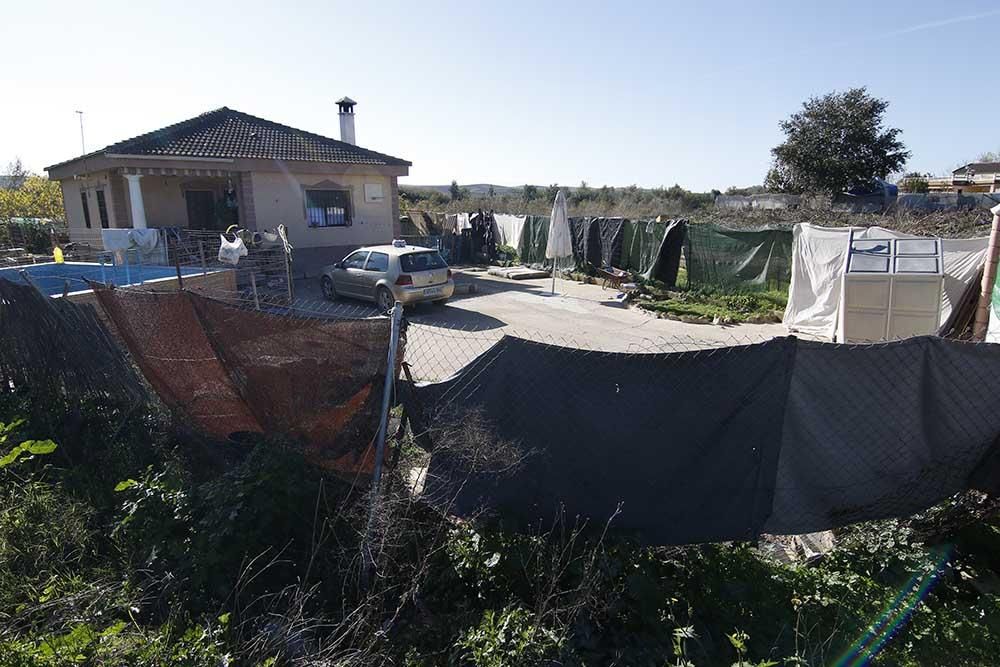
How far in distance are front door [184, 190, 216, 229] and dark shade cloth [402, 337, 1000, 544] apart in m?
18.5

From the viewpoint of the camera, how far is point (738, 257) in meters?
14.3

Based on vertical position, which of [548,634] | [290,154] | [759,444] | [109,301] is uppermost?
[290,154]

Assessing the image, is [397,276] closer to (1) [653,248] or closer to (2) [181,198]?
(1) [653,248]

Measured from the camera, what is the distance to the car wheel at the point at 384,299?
12609 mm

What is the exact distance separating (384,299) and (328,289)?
8.76ft

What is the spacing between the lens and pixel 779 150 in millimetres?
30359

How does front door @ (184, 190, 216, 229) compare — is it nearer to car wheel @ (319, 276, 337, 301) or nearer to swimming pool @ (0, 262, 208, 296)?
swimming pool @ (0, 262, 208, 296)

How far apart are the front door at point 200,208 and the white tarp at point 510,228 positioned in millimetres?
10020

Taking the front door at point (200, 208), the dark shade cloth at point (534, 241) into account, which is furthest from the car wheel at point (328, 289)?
the dark shade cloth at point (534, 241)

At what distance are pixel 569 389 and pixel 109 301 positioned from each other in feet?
11.2

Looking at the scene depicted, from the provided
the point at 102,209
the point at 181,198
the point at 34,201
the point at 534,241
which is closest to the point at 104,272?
the point at 181,198

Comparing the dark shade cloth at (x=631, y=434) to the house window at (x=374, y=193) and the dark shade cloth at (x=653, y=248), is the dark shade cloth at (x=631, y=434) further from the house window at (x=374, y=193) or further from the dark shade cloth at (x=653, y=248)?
the house window at (x=374, y=193)

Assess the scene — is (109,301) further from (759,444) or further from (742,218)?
(742,218)

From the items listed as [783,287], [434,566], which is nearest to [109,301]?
[434,566]
